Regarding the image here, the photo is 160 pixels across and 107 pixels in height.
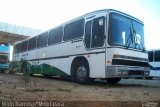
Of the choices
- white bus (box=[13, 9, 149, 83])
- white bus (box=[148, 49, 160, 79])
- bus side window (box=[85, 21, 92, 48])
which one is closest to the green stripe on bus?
white bus (box=[13, 9, 149, 83])

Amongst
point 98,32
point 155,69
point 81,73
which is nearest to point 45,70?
point 81,73

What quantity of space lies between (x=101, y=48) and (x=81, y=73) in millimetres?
1654

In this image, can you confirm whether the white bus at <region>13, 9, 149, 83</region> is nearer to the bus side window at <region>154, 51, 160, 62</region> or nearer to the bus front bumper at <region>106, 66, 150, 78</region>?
the bus front bumper at <region>106, 66, 150, 78</region>

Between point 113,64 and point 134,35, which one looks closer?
point 113,64

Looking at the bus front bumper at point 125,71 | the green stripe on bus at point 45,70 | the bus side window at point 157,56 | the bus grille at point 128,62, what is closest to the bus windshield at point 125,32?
the bus grille at point 128,62

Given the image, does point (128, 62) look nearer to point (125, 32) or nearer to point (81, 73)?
point (125, 32)

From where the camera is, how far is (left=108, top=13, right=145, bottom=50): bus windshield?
8461 millimetres

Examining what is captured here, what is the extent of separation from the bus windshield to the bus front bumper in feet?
2.82

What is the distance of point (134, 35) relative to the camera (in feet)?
30.6

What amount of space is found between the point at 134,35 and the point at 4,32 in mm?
23382

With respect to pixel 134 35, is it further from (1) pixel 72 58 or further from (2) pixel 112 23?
(1) pixel 72 58

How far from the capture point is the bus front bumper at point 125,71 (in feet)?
26.8

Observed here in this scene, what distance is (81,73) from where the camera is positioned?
9672 millimetres

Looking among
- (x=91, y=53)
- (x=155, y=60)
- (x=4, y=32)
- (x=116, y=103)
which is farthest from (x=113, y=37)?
(x=4, y=32)
